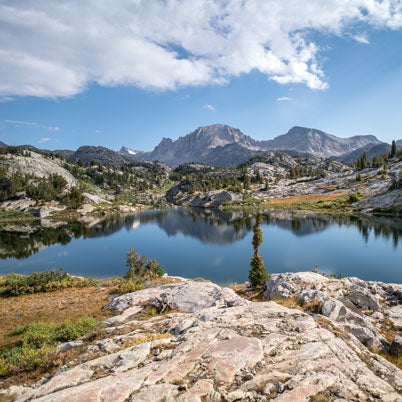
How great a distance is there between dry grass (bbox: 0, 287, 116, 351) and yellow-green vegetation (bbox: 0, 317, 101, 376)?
4.32 feet

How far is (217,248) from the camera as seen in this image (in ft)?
179

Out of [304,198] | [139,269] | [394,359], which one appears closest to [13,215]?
[139,269]

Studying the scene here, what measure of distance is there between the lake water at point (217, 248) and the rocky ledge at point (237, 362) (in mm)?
21579

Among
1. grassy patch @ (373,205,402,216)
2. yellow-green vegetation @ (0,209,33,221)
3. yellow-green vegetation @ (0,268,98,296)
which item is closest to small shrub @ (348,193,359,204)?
grassy patch @ (373,205,402,216)

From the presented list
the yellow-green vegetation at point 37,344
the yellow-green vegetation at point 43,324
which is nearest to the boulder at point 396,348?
the yellow-green vegetation at point 43,324

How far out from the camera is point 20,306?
74.0 feet

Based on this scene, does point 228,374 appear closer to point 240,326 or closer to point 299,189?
point 240,326

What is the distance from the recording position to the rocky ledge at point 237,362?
687 centimetres

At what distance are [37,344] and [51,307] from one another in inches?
362

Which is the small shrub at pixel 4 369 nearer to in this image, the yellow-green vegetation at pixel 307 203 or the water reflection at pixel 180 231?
the water reflection at pixel 180 231

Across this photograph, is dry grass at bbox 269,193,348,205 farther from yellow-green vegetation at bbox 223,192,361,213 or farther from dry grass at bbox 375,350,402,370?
dry grass at bbox 375,350,402,370

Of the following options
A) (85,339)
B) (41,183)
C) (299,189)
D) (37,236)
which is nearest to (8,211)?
(41,183)

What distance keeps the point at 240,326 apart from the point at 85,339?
923 centimetres

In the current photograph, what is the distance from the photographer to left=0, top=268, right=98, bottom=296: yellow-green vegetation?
26.8 meters
